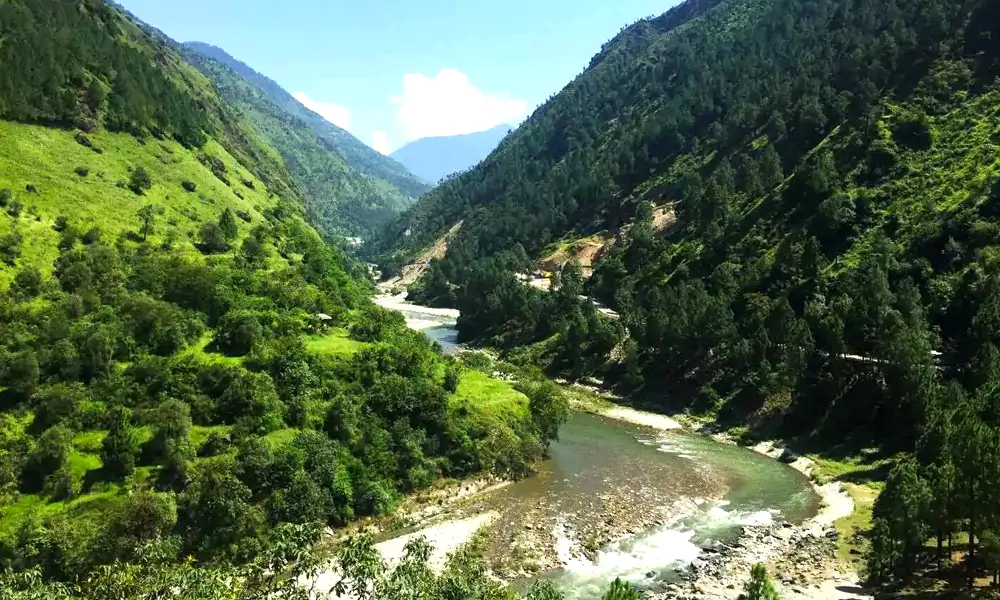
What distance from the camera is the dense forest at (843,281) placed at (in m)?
56.6

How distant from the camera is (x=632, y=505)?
65375 millimetres

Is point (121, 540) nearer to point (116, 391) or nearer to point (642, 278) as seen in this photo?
point (116, 391)

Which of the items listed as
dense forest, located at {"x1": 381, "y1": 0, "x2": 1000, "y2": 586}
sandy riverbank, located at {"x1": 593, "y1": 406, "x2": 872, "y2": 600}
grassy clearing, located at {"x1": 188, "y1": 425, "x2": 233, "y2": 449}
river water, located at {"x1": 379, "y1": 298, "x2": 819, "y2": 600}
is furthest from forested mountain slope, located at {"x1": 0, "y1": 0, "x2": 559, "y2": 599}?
dense forest, located at {"x1": 381, "y1": 0, "x2": 1000, "y2": 586}

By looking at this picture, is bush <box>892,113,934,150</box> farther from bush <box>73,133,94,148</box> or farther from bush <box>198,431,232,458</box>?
bush <box>73,133,94,148</box>

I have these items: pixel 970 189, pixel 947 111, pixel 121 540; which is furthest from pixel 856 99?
pixel 121 540

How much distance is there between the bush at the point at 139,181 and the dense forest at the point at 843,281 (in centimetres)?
7622

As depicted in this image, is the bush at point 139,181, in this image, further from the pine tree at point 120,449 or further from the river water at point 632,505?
the river water at point 632,505

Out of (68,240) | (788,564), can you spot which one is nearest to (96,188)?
(68,240)

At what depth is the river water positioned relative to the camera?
53.7 m

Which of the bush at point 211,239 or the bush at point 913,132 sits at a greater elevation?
the bush at point 913,132

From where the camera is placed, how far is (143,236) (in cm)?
9706

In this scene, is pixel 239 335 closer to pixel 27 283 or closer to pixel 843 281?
pixel 27 283

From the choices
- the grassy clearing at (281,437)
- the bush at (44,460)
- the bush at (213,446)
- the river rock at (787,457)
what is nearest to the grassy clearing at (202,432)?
the bush at (213,446)

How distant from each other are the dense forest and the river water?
1181 centimetres
